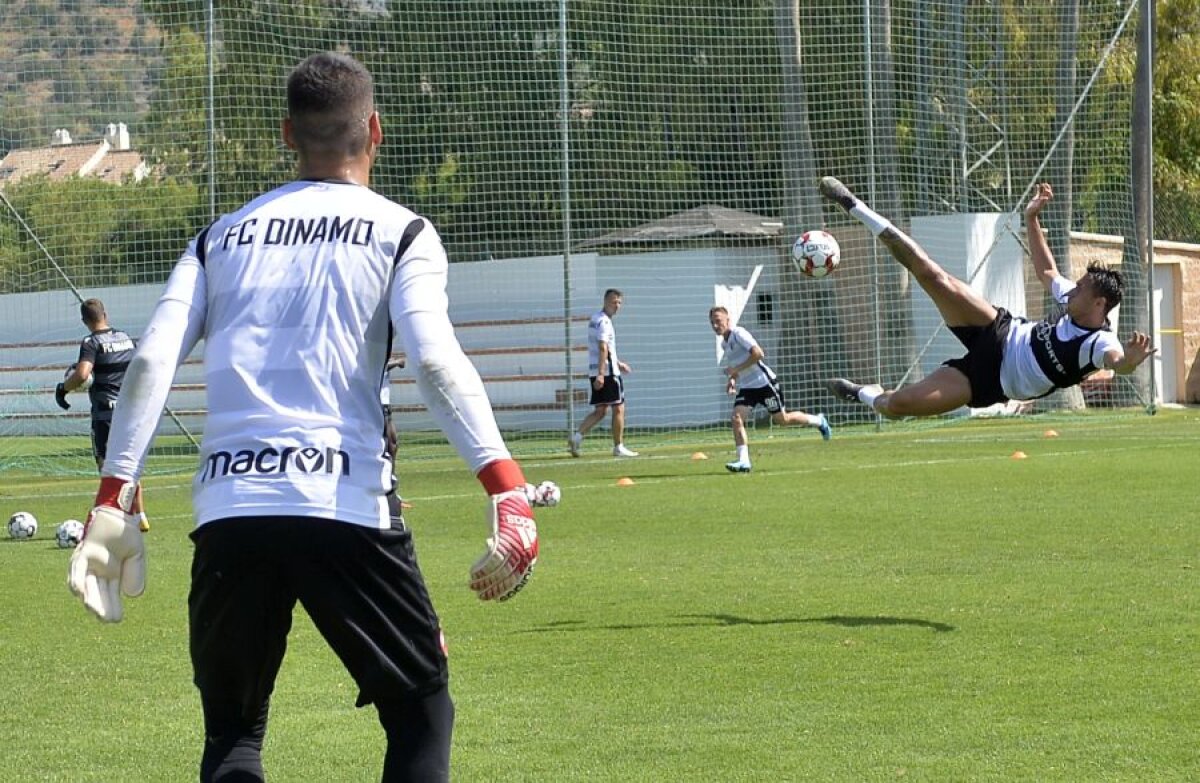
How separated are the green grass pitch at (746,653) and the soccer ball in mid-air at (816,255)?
215cm

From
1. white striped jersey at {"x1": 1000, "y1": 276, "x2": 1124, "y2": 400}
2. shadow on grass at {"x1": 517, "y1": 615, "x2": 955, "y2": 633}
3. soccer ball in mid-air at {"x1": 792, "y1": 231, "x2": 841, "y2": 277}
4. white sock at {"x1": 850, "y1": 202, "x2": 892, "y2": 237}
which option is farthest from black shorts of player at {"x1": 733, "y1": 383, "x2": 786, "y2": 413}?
shadow on grass at {"x1": 517, "y1": 615, "x2": 955, "y2": 633}

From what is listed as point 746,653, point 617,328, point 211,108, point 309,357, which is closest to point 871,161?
point 617,328

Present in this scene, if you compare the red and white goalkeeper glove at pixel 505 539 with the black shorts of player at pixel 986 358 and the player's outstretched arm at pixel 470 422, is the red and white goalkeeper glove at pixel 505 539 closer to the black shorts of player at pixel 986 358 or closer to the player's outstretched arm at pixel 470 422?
the player's outstretched arm at pixel 470 422

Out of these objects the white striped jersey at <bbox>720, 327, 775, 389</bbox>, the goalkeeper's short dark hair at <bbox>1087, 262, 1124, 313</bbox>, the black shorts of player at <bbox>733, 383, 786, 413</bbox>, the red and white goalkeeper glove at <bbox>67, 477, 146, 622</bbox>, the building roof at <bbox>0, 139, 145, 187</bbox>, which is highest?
the building roof at <bbox>0, 139, 145, 187</bbox>

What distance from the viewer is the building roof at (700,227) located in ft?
92.5

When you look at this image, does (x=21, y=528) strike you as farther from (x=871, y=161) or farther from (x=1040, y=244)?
(x=871, y=161)

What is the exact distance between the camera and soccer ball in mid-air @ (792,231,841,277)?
51.9 ft

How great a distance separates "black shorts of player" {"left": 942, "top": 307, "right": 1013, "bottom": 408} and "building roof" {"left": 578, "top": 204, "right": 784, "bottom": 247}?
1489 cm

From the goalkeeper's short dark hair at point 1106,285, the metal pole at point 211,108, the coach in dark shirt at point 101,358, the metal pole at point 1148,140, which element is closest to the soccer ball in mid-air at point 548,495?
the coach in dark shirt at point 101,358

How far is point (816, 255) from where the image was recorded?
1584 cm

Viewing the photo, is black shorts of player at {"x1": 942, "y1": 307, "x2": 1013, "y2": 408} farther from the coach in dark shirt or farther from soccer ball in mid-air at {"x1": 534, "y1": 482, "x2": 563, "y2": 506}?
the coach in dark shirt

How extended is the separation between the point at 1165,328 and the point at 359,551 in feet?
98.0

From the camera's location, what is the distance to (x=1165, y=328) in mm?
31609

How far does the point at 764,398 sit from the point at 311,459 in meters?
15.7
